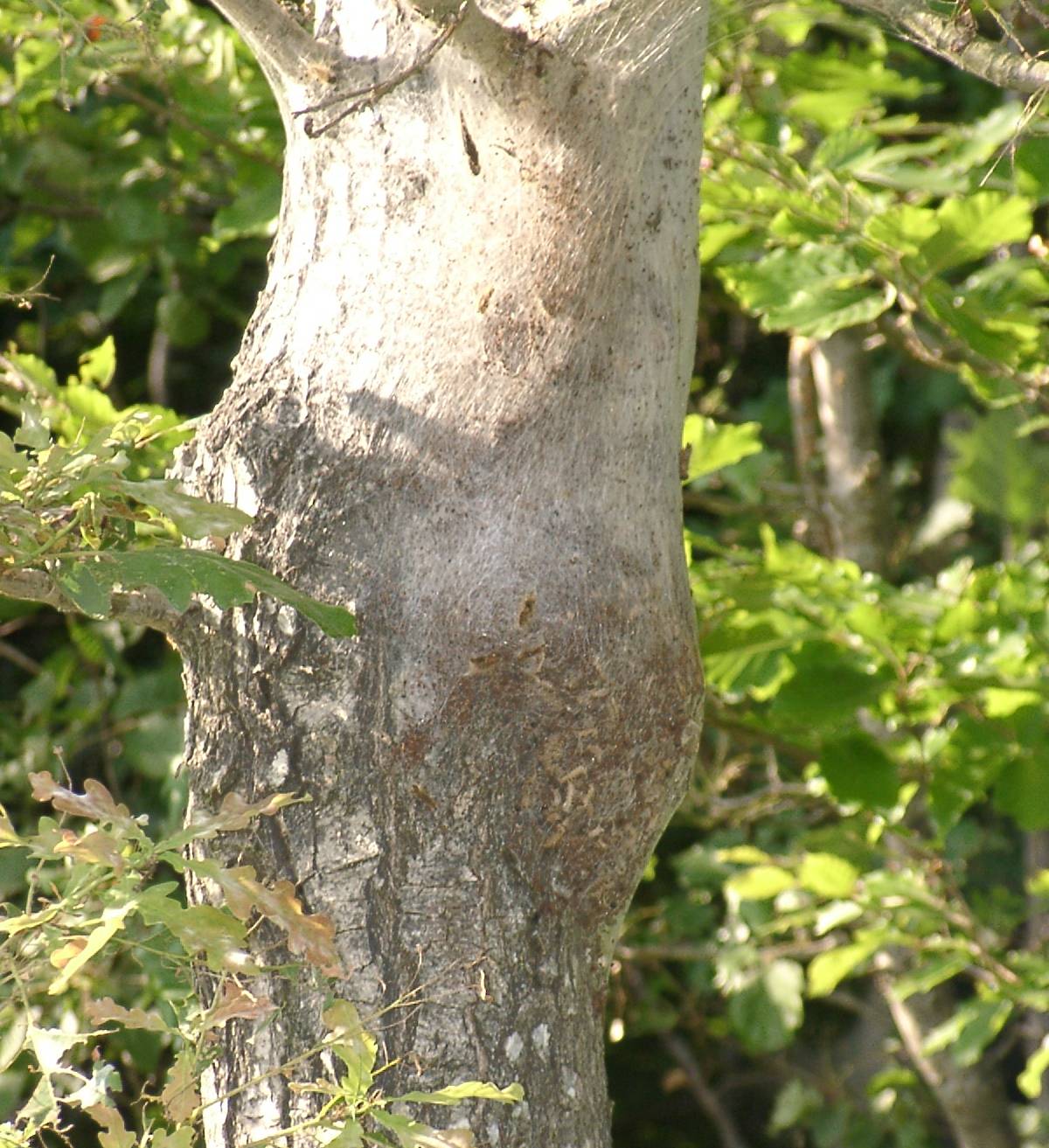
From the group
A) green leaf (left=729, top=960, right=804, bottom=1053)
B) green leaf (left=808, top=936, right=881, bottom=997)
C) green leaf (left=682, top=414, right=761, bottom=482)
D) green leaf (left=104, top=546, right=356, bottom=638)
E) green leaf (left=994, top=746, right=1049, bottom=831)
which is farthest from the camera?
green leaf (left=729, top=960, right=804, bottom=1053)

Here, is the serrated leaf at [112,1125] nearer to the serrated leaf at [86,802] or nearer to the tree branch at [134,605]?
the serrated leaf at [86,802]

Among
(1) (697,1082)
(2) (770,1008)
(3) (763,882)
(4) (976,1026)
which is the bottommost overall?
(1) (697,1082)

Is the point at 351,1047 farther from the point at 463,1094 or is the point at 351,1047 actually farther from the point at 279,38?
the point at 279,38

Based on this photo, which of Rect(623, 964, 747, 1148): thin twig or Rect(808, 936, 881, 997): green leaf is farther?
Rect(623, 964, 747, 1148): thin twig

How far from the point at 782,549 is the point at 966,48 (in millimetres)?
1059

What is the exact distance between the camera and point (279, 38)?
106 cm

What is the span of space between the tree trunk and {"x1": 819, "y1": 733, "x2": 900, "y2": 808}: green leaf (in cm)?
94

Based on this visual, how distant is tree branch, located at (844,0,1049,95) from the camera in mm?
931

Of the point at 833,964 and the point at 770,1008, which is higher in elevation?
the point at 833,964

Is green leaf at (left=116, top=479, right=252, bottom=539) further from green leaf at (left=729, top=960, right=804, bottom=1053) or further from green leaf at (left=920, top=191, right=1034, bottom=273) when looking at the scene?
green leaf at (left=729, top=960, right=804, bottom=1053)

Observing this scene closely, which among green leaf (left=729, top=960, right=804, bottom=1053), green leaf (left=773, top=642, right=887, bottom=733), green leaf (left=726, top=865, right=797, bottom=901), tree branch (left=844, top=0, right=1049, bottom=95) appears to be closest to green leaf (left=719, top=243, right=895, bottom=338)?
green leaf (left=773, top=642, right=887, bottom=733)

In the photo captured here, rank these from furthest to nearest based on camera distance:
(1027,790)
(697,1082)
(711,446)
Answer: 1. (697,1082)
2. (1027,790)
3. (711,446)

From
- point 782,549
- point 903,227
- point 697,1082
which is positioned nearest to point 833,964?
point 782,549

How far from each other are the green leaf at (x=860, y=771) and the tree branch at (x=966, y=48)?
120 centimetres
